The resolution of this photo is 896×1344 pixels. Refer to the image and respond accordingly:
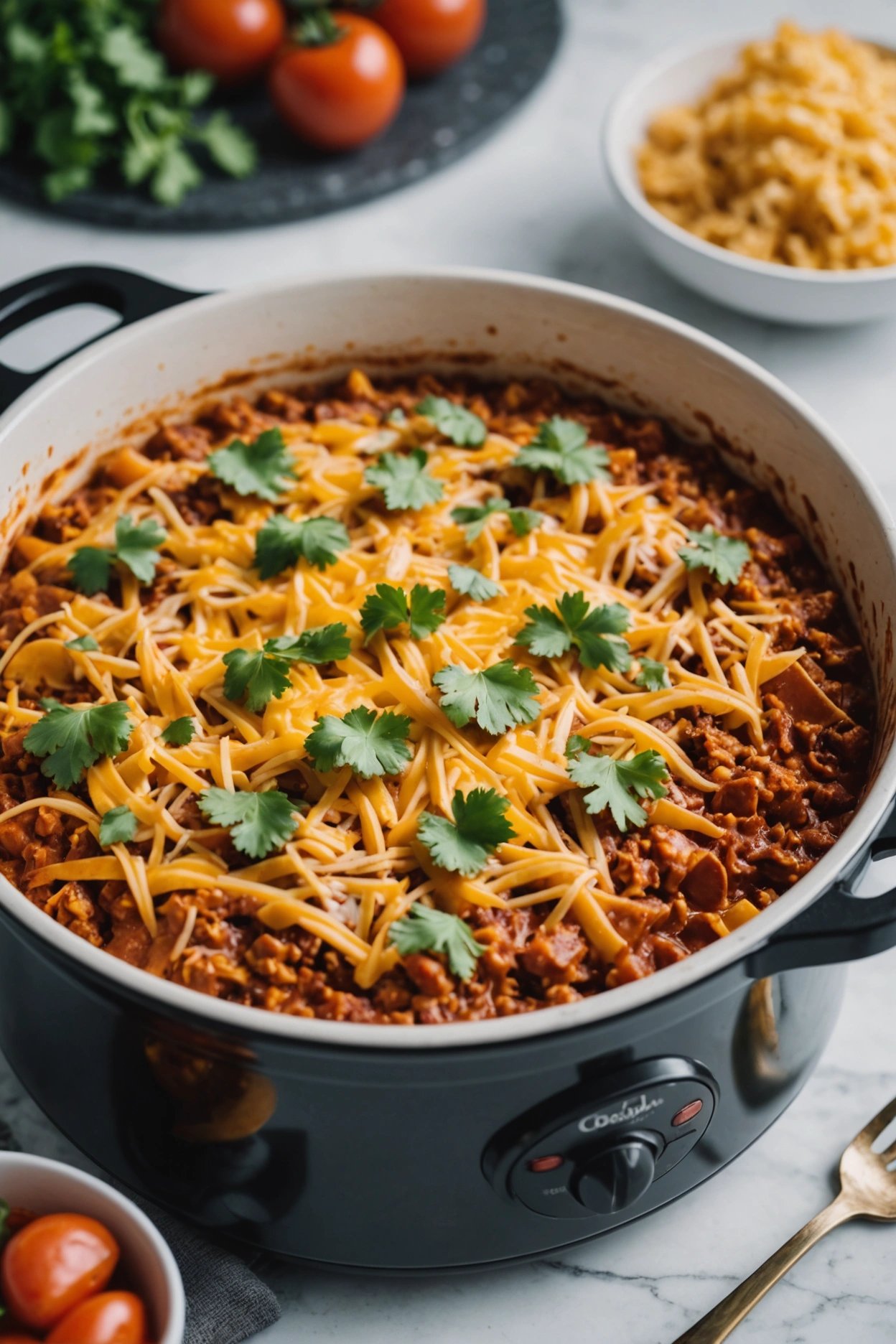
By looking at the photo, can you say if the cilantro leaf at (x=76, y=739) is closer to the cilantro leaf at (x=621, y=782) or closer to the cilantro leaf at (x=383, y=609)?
the cilantro leaf at (x=383, y=609)

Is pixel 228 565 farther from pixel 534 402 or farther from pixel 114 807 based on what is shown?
pixel 534 402

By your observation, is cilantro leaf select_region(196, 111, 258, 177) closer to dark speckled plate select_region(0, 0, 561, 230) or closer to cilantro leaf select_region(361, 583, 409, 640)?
dark speckled plate select_region(0, 0, 561, 230)

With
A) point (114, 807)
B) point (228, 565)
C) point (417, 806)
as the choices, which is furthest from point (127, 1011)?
point (228, 565)

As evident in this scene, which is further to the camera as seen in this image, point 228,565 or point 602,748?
point 228,565

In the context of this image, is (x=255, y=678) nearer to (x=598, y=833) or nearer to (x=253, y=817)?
(x=253, y=817)

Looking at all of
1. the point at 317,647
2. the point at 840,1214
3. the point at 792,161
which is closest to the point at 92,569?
the point at 317,647
